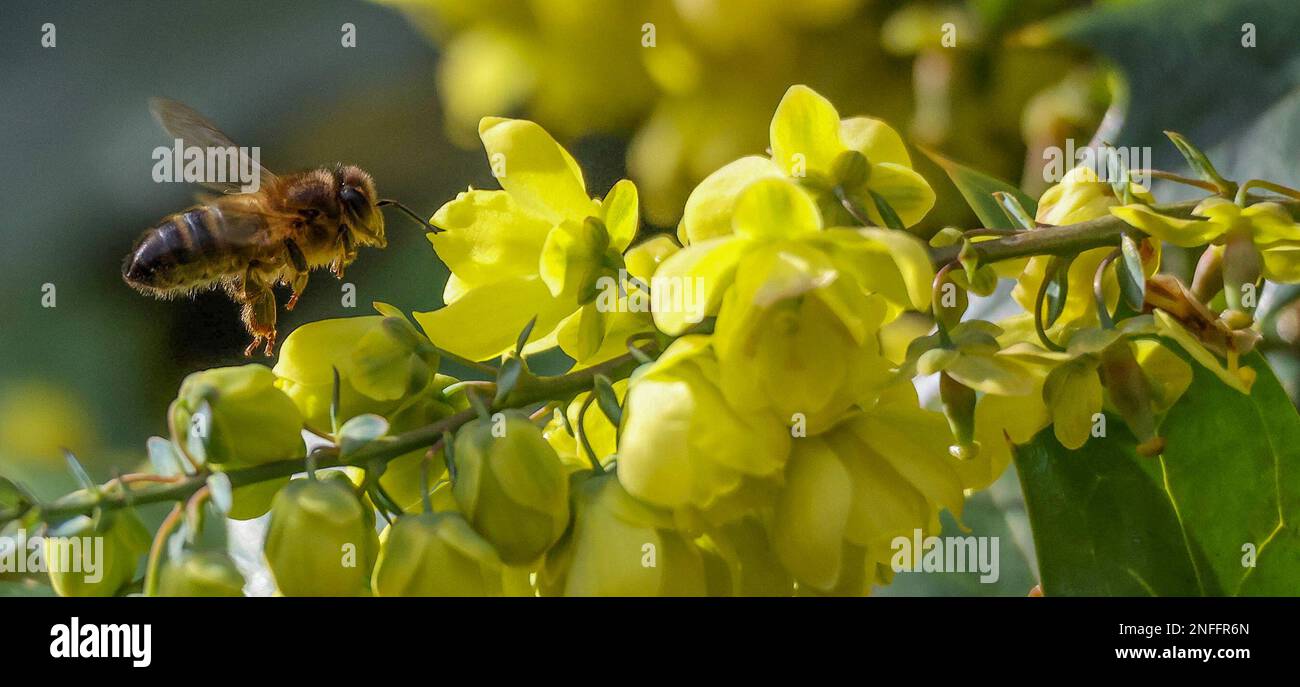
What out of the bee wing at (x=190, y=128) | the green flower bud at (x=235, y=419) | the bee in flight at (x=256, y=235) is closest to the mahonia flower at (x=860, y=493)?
the green flower bud at (x=235, y=419)

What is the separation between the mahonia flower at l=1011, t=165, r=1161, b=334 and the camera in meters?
0.64

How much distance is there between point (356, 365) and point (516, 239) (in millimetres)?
115

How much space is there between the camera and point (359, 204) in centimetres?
95

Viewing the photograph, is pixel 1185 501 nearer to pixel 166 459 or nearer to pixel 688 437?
pixel 688 437

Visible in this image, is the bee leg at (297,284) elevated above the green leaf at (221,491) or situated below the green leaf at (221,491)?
above

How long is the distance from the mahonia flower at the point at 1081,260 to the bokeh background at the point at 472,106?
21 centimetres

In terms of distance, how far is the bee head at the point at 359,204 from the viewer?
37.1 inches

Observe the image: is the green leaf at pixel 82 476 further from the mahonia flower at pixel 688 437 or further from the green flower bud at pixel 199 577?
the mahonia flower at pixel 688 437

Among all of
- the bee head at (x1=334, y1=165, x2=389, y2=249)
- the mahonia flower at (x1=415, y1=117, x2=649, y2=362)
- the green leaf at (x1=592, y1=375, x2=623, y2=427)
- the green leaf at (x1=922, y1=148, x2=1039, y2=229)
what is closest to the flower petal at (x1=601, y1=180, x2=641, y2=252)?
the mahonia flower at (x1=415, y1=117, x2=649, y2=362)

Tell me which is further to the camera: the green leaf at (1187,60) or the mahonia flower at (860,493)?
the green leaf at (1187,60)

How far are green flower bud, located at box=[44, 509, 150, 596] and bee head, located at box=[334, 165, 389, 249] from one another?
0.40m
